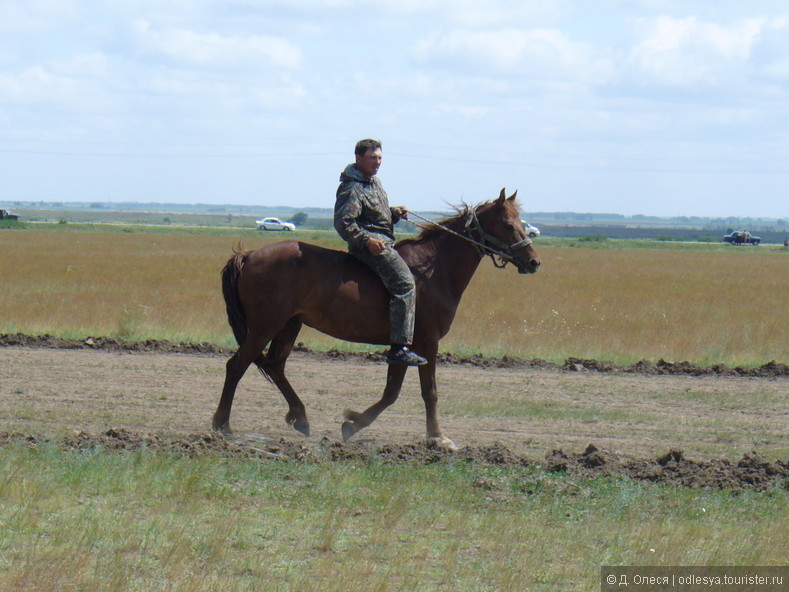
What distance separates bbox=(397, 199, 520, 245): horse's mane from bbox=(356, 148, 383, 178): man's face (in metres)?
0.77

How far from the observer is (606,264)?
147 ft

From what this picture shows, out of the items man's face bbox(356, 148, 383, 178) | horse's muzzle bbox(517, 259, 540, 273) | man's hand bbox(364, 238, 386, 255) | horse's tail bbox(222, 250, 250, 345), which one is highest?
man's face bbox(356, 148, 383, 178)

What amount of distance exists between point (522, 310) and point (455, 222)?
1115 centimetres

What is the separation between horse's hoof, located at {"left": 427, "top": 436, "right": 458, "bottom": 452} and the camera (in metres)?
7.76

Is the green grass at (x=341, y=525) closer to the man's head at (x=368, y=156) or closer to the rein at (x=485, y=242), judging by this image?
the rein at (x=485, y=242)

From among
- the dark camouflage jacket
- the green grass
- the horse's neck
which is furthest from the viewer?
the horse's neck

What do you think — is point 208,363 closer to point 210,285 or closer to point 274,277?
point 274,277

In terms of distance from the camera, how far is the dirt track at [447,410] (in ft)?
24.4

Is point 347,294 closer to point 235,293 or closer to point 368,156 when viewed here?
point 235,293

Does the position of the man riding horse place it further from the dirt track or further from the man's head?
the dirt track

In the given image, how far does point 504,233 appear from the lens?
28.0 feet

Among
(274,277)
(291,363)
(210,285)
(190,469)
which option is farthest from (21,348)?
(210,285)

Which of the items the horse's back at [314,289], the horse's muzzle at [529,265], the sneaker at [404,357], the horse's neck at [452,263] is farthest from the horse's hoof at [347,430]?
the horse's muzzle at [529,265]

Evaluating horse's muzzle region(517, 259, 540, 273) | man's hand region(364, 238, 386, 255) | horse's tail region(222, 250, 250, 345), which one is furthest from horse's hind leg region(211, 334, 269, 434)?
horse's muzzle region(517, 259, 540, 273)
